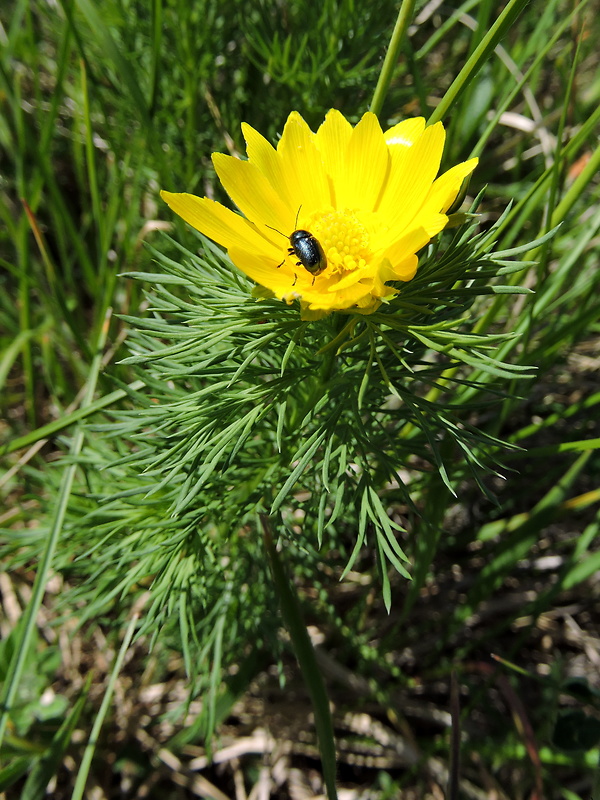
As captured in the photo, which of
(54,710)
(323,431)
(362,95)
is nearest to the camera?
(323,431)

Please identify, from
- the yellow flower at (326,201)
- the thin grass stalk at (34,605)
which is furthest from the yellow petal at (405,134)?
the thin grass stalk at (34,605)

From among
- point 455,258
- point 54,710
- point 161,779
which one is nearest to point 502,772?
point 161,779

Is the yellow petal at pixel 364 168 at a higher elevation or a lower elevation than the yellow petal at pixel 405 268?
higher

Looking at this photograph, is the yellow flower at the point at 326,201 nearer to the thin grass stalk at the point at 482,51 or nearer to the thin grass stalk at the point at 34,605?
the thin grass stalk at the point at 482,51

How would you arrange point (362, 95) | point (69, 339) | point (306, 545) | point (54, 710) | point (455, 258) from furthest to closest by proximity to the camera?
point (69, 339), point (362, 95), point (54, 710), point (306, 545), point (455, 258)

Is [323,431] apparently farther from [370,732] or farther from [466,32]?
[466,32]

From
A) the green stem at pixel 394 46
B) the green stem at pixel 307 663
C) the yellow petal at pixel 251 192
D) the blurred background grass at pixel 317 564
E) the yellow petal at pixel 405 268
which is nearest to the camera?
the yellow petal at pixel 405 268
